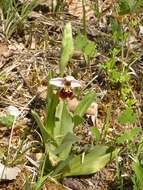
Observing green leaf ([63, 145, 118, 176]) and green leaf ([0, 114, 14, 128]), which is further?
green leaf ([0, 114, 14, 128])

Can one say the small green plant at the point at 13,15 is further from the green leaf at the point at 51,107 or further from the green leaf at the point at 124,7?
the green leaf at the point at 51,107

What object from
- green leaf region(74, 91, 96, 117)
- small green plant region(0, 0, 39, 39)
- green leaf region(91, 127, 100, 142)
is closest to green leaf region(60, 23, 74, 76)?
green leaf region(74, 91, 96, 117)

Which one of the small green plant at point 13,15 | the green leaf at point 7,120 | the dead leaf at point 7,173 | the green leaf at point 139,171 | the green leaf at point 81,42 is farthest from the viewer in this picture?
the small green plant at point 13,15

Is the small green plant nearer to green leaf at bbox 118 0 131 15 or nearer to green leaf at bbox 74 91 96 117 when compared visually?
green leaf at bbox 118 0 131 15

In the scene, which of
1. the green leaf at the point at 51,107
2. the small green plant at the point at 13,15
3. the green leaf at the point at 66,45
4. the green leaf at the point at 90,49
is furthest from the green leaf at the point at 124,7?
the green leaf at the point at 51,107

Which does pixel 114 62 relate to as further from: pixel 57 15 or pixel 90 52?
pixel 57 15

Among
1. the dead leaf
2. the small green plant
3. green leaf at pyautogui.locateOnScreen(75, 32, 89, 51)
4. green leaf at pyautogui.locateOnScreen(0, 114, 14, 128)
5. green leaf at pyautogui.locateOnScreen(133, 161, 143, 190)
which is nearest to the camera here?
green leaf at pyautogui.locateOnScreen(133, 161, 143, 190)

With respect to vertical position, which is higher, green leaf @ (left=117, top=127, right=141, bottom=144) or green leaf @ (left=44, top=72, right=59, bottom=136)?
green leaf @ (left=44, top=72, right=59, bottom=136)
